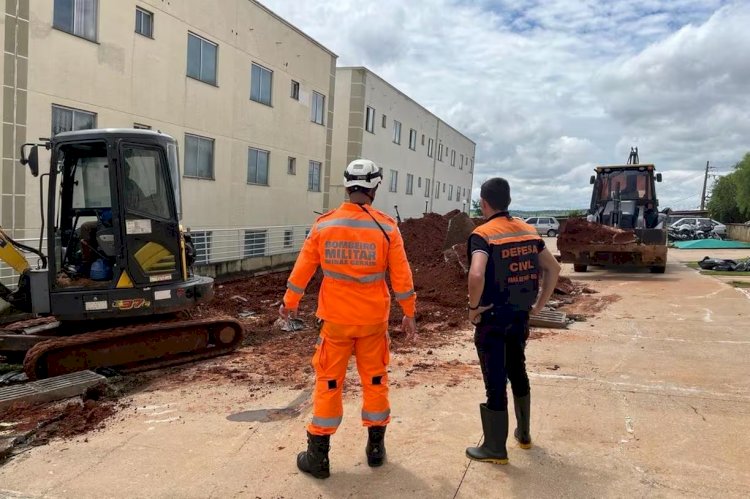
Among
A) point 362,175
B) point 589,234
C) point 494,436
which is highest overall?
point 362,175

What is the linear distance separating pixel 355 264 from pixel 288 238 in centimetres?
1723

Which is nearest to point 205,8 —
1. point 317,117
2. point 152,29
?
point 152,29

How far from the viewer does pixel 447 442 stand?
4.18 metres

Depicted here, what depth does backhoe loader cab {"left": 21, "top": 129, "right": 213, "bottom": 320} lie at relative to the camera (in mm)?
6195

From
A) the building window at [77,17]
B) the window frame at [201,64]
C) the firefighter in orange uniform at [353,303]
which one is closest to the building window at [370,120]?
the window frame at [201,64]

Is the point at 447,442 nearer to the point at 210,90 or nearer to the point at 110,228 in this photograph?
the point at 110,228

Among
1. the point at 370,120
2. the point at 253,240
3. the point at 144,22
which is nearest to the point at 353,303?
the point at 144,22

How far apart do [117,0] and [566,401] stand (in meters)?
12.3

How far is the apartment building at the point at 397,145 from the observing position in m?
26.8

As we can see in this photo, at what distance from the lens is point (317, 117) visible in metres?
22.4

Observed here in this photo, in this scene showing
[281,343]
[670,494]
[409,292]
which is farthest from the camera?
[281,343]

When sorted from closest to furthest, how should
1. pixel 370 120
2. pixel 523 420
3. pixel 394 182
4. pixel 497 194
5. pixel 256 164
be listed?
pixel 497 194 → pixel 523 420 → pixel 256 164 → pixel 370 120 → pixel 394 182

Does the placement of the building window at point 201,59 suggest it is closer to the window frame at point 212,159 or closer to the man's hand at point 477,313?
the window frame at point 212,159

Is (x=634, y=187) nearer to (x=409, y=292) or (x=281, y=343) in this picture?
(x=281, y=343)
